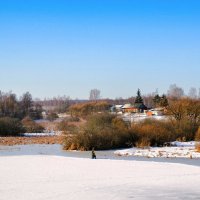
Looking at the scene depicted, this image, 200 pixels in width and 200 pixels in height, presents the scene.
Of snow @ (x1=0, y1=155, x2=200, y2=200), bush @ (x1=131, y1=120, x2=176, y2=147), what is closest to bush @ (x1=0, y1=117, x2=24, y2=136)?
bush @ (x1=131, y1=120, x2=176, y2=147)

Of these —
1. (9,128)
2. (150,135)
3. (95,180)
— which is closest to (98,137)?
(150,135)

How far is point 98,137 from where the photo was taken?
43.6m

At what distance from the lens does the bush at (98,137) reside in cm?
4288

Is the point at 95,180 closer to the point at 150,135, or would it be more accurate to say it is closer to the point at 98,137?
the point at 98,137

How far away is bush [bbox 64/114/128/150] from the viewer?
42875mm

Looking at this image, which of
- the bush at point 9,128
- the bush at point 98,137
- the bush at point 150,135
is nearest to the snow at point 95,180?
the bush at point 98,137

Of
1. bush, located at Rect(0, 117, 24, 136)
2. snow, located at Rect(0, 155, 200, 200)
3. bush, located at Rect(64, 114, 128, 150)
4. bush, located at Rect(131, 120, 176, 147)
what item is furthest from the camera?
bush, located at Rect(0, 117, 24, 136)

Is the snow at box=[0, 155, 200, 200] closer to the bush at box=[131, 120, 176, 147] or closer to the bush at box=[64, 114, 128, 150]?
the bush at box=[64, 114, 128, 150]

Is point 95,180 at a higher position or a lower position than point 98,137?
lower

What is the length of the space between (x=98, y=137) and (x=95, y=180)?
22111 millimetres

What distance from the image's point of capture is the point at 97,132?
44.2 meters

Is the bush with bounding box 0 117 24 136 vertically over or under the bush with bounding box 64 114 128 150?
over

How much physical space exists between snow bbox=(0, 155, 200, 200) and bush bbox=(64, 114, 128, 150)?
40.2 feet

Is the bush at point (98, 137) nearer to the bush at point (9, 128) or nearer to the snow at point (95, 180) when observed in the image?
the snow at point (95, 180)
